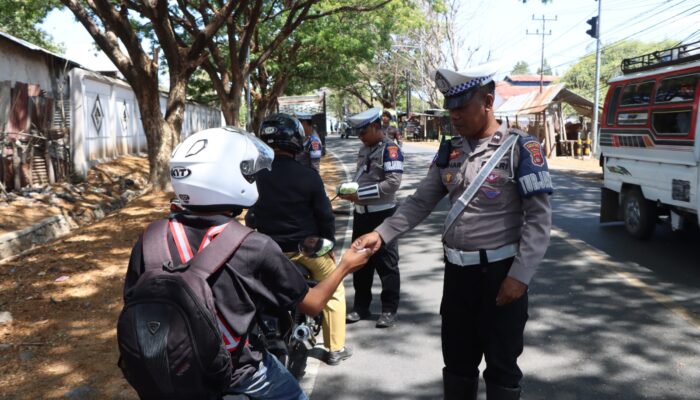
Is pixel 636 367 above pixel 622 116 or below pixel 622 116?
below

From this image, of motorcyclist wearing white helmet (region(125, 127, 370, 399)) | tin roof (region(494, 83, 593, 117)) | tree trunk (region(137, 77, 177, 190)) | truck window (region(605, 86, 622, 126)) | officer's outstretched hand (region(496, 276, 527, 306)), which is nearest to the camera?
motorcyclist wearing white helmet (region(125, 127, 370, 399))

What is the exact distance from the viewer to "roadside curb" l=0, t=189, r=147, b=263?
8.28 meters

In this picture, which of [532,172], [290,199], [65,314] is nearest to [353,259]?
[532,172]

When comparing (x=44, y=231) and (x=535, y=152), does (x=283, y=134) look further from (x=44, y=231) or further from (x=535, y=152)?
(x=44, y=231)

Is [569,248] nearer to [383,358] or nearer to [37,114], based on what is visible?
[383,358]

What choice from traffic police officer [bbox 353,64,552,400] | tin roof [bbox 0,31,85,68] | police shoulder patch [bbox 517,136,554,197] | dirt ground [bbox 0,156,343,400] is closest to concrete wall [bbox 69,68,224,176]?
tin roof [bbox 0,31,85,68]

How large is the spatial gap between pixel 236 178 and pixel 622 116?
7.75 metres

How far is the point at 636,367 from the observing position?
4102mm

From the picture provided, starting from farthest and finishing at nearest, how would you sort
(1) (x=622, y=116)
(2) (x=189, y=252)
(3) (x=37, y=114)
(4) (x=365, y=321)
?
(3) (x=37, y=114) < (1) (x=622, y=116) < (4) (x=365, y=321) < (2) (x=189, y=252)

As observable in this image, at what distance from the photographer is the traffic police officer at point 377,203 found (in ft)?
16.9

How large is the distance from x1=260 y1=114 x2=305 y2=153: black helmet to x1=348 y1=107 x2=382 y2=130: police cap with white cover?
1462 mm

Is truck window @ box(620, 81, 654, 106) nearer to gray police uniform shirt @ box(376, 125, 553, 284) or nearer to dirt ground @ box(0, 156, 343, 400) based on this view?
gray police uniform shirt @ box(376, 125, 553, 284)

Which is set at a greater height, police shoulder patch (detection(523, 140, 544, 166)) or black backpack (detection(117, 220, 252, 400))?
police shoulder patch (detection(523, 140, 544, 166))

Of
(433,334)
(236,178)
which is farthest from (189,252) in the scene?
(433,334)
